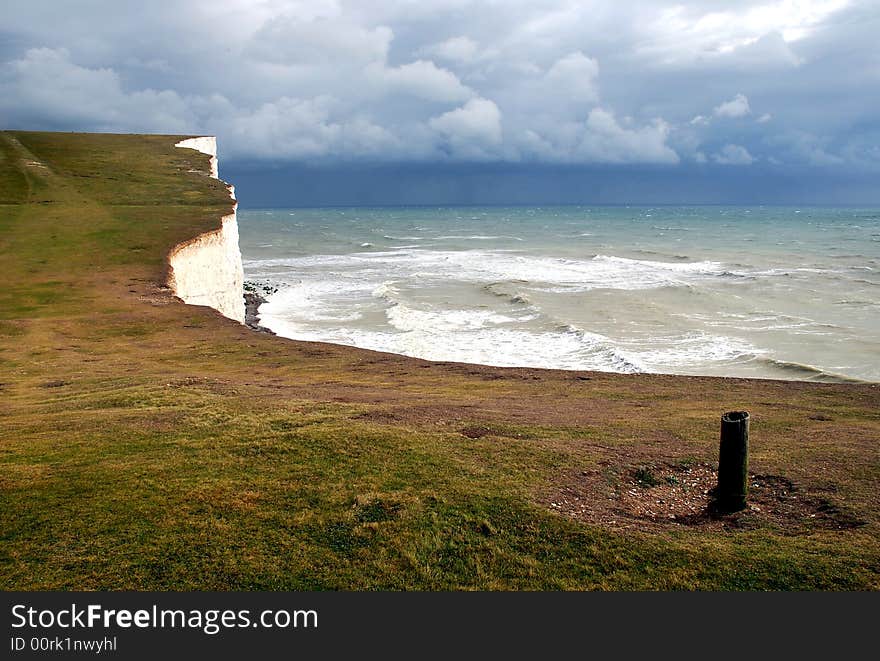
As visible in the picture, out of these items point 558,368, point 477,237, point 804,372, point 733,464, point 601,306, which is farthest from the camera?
point 477,237

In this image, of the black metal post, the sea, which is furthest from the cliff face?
the black metal post

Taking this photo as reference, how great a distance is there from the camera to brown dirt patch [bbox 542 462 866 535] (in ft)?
30.7

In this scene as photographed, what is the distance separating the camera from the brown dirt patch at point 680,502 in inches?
368

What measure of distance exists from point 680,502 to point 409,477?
4104 mm

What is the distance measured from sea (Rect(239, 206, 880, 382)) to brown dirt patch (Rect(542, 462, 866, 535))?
16.3 m

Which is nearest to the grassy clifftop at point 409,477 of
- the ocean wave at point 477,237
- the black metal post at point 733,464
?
the black metal post at point 733,464

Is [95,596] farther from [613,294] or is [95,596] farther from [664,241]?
[664,241]

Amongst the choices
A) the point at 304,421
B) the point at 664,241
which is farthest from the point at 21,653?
the point at 664,241

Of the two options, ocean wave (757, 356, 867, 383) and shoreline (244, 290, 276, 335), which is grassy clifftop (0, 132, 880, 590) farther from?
shoreline (244, 290, 276, 335)

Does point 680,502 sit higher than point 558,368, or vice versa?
point 680,502

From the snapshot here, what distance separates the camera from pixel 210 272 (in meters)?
37.4

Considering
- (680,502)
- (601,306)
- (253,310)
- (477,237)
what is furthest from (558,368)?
(477,237)

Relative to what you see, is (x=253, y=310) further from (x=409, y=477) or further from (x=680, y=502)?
(x=680, y=502)

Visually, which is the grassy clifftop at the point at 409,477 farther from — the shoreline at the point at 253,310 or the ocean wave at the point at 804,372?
the shoreline at the point at 253,310
